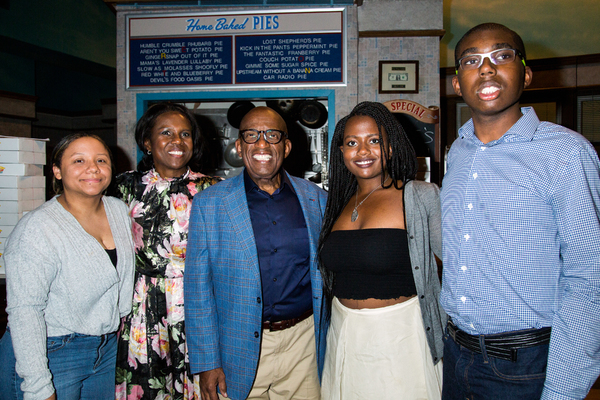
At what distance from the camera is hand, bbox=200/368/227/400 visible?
1646 millimetres

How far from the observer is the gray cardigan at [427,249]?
4.77 ft

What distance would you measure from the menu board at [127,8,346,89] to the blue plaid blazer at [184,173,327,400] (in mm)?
2085

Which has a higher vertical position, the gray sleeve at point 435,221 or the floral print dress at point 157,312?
the gray sleeve at point 435,221

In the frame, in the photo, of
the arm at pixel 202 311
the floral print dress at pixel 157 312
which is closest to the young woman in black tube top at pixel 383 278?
the arm at pixel 202 311

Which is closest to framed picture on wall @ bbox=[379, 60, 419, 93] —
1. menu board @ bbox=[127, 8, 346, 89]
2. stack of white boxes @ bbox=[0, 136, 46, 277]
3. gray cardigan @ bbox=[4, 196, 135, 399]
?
menu board @ bbox=[127, 8, 346, 89]

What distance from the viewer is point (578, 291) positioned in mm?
1010

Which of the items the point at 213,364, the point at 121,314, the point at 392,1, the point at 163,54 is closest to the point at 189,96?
the point at 163,54

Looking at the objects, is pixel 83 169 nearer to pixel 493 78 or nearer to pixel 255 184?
pixel 255 184

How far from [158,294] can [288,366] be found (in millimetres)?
727

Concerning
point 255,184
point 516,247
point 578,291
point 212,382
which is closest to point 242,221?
point 255,184

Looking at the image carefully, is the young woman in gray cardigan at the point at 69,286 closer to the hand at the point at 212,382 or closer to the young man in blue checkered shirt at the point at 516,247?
the hand at the point at 212,382

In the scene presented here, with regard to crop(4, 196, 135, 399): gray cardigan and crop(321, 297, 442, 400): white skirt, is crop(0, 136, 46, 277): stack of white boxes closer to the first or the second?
crop(4, 196, 135, 399): gray cardigan

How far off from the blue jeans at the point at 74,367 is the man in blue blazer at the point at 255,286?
378 mm

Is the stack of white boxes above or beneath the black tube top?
→ above
